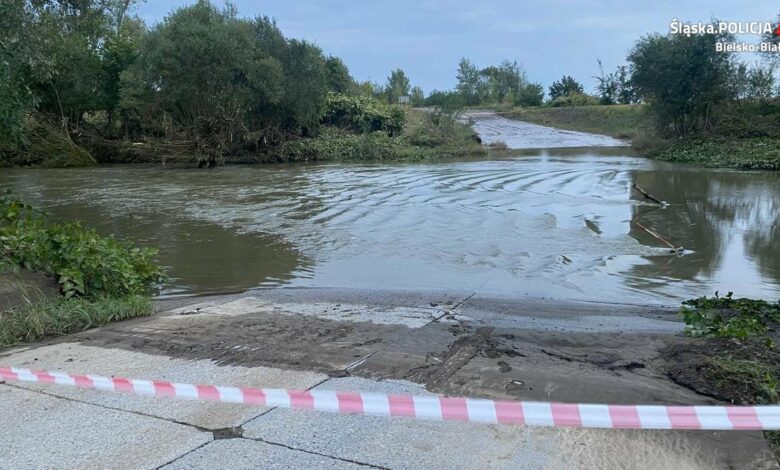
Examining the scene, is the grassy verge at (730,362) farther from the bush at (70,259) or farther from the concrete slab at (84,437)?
the bush at (70,259)

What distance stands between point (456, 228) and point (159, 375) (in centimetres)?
1073

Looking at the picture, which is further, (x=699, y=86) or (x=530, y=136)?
(x=530, y=136)

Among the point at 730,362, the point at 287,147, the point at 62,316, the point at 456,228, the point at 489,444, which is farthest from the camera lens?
the point at 287,147

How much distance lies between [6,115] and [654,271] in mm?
11318

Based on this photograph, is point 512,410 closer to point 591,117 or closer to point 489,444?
point 489,444

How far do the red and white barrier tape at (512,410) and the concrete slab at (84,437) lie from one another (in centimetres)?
24

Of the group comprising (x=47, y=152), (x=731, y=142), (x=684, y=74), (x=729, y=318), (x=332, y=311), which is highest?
(x=684, y=74)

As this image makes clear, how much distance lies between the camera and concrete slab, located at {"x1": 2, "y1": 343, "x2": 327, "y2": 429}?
3.93 meters

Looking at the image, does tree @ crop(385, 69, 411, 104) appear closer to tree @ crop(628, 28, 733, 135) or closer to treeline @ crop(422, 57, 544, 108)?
treeline @ crop(422, 57, 544, 108)

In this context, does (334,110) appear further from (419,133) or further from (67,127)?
(67,127)

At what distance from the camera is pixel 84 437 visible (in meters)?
3.65

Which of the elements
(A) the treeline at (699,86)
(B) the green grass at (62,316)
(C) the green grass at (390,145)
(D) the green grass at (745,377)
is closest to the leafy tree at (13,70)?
(B) the green grass at (62,316)

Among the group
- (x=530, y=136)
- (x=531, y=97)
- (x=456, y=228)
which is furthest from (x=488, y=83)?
(x=456, y=228)

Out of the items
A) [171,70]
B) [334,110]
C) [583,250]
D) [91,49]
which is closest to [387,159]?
[334,110]
